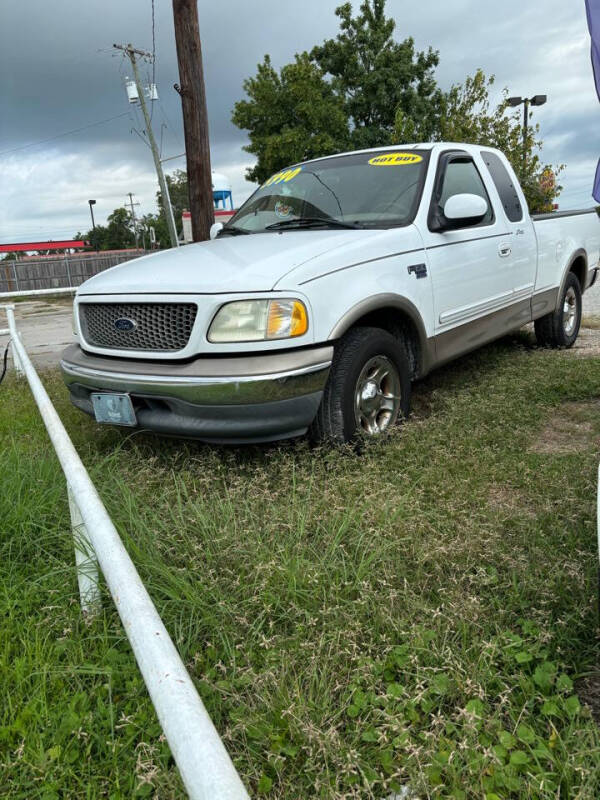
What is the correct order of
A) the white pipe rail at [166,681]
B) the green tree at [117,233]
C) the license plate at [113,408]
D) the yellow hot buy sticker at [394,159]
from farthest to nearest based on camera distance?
the green tree at [117,233], the yellow hot buy sticker at [394,159], the license plate at [113,408], the white pipe rail at [166,681]

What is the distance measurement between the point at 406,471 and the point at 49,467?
1799mm

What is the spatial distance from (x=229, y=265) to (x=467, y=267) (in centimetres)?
191

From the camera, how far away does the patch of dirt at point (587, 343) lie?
6.28 m

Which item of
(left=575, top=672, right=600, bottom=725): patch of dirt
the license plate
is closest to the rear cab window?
the license plate

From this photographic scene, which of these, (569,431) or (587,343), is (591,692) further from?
(587,343)

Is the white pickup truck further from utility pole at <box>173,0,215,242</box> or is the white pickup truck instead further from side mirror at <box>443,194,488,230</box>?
utility pole at <box>173,0,215,242</box>

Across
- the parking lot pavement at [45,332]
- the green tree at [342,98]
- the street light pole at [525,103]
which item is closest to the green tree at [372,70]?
the green tree at [342,98]

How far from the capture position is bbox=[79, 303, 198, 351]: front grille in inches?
129

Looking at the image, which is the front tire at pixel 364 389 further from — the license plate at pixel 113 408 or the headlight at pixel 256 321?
the license plate at pixel 113 408

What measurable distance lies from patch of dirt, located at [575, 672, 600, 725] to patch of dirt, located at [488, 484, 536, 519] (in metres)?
0.97

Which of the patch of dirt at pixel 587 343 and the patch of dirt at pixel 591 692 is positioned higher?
the patch of dirt at pixel 587 343

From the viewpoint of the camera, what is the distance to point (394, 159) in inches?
181

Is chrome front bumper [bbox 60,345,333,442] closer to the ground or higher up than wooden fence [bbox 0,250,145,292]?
closer to the ground

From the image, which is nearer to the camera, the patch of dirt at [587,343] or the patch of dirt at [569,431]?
the patch of dirt at [569,431]
